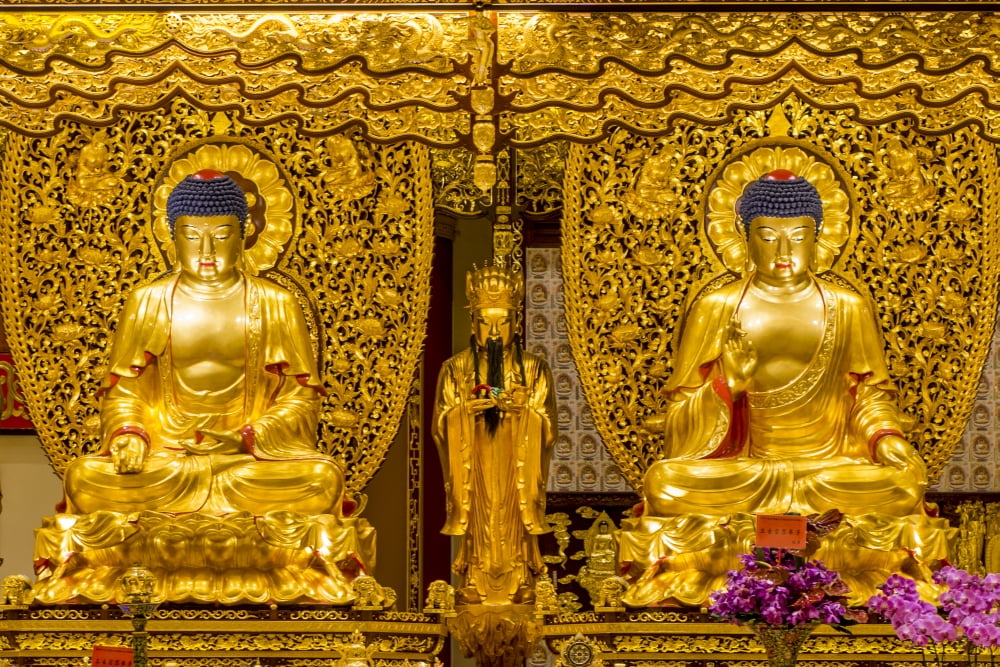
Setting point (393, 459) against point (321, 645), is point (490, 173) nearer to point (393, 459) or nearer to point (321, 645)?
point (321, 645)

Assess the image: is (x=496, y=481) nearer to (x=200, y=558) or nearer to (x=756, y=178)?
(x=200, y=558)

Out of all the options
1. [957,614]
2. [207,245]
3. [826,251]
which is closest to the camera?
[957,614]

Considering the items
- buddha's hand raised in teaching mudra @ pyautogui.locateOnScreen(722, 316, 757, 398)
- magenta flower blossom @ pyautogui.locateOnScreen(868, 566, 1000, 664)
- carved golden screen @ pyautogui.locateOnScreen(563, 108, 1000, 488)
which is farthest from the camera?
carved golden screen @ pyautogui.locateOnScreen(563, 108, 1000, 488)

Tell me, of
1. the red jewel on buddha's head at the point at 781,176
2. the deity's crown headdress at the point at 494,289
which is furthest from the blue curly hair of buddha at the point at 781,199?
the deity's crown headdress at the point at 494,289

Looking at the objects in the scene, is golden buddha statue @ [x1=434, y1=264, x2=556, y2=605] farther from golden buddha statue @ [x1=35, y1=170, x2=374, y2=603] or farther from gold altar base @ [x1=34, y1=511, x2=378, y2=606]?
gold altar base @ [x1=34, y1=511, x2=378, y2=606]

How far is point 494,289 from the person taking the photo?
8.16m

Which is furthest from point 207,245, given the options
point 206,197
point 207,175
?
point 207,175

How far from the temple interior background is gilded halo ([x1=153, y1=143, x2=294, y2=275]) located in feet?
0.14

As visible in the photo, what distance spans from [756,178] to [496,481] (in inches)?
70.7

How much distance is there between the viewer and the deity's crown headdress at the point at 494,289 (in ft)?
26.8

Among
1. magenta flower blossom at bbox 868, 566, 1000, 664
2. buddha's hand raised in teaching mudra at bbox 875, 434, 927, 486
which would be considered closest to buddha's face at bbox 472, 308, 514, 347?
buddha's hand raised in teaching mudra at bbox 875, 434, 927, 486

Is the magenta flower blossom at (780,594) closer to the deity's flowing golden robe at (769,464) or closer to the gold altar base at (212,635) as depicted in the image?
the deity's flowing golden robe at (769,464)

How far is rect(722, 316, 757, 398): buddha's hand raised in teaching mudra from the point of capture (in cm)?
799

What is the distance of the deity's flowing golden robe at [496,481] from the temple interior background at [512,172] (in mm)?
415
